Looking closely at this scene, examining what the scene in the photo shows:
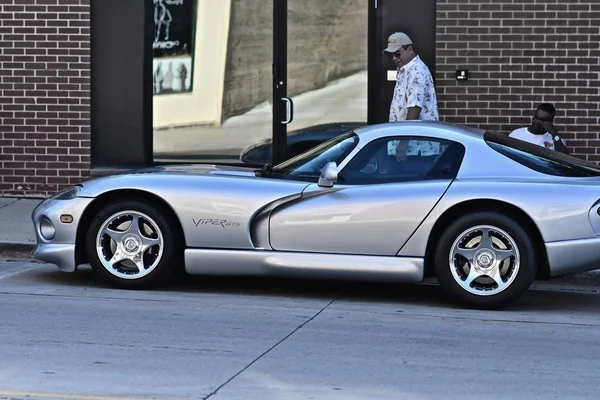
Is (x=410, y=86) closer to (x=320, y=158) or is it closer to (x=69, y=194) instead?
(x=320, y=158)

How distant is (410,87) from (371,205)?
2.73 meters

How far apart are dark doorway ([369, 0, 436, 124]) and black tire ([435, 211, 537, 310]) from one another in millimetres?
5100

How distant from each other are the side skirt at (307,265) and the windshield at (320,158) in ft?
2.24

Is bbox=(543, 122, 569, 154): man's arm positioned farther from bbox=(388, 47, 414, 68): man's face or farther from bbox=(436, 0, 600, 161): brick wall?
bbox=(388, 47, 414, 68): man's face

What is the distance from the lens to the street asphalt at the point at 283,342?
595cm

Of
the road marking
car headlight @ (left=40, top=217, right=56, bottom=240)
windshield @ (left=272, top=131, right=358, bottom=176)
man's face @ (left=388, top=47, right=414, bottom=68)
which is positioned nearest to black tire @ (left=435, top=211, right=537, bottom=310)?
windshield @ (left=272, top=131, right=358, bottom=176)

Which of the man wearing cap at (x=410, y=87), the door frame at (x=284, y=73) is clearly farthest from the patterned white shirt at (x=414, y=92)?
the door frame at (x=284, y=73)

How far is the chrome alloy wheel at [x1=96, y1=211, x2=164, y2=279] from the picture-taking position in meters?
8.59

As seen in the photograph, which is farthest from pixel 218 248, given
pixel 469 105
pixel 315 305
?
pixel 469 105

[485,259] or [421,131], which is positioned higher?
[421,131]

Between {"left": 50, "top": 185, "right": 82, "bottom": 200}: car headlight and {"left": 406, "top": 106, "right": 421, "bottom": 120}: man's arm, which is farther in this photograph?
{"left": 406, "top": 106, "right": 421, "bottom": 120}: man's arm

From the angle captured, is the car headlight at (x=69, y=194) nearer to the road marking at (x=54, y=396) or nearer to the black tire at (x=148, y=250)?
the black tire at (x=148, y=250)

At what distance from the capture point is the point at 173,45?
44.9 ft

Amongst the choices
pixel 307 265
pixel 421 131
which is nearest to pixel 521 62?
pixel 421 131
